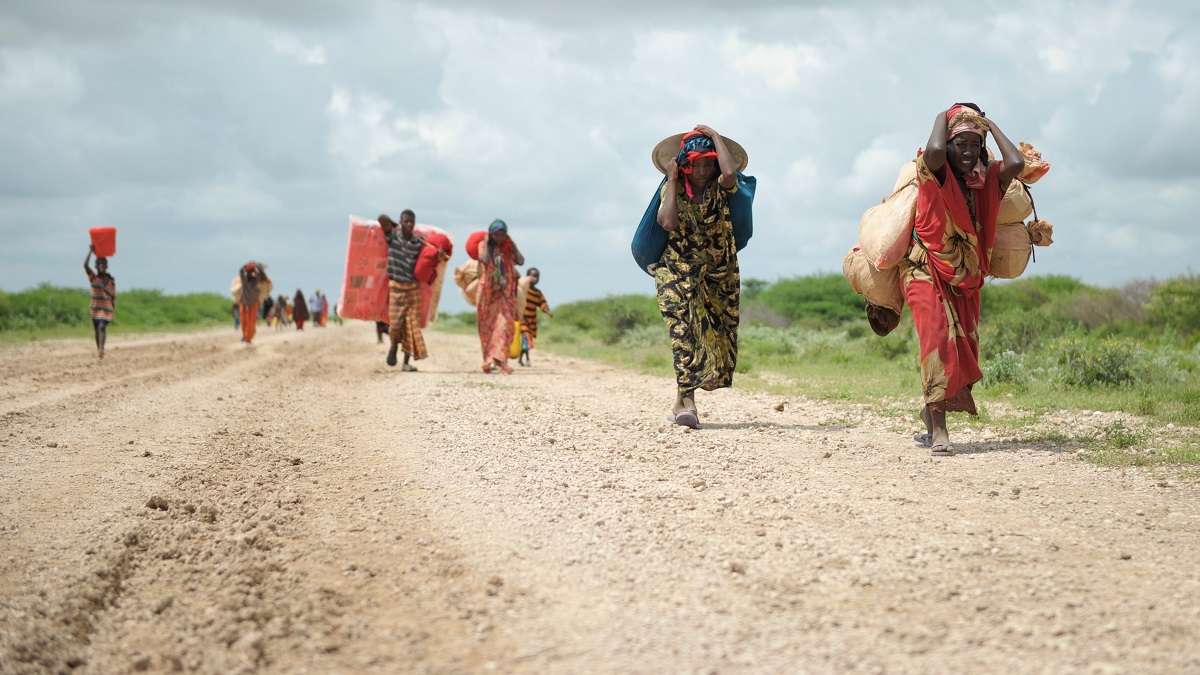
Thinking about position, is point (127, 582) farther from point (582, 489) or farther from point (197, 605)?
point (582, 489)

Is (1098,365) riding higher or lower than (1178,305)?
lower

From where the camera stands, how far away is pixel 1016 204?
7.31 metres

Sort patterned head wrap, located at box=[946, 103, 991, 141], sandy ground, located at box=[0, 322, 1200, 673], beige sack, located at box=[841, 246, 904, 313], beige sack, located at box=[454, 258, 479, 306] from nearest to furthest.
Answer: sandy ground, located at box=[0, 322, 1200, 673], patterned head wrap, located at box=[946, 103, 991, 141], beige sack, located at box=[841, 246, 904, 313], beige sack, located at box=[454, 258, 479, 306]

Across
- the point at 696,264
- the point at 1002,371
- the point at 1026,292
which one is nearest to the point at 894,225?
the point at 696,264

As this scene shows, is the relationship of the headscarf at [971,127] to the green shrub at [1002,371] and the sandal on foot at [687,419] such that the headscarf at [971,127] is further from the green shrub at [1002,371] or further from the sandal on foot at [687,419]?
the green shrub at [1002,371]

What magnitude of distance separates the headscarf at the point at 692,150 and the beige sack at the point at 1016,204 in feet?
7.48

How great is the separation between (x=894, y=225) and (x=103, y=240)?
50.2 ft

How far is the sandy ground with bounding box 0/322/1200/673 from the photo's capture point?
11.5 feet

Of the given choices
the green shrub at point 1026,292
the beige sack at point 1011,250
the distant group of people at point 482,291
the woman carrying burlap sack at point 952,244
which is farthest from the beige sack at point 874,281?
the green shrub at point 1026,292

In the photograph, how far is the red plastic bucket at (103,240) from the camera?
18328 mm

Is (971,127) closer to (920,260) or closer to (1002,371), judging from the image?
(920,260)

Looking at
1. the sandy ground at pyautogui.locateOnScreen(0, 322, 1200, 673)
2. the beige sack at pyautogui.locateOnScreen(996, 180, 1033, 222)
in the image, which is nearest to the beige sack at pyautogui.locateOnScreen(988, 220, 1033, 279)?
the beige sack at pyautogui.locateOnScreen(996, 180, 1033, 222)

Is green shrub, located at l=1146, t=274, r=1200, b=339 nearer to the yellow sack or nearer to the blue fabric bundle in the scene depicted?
the yellow sack

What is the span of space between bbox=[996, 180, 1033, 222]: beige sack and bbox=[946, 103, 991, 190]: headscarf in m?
0.25
